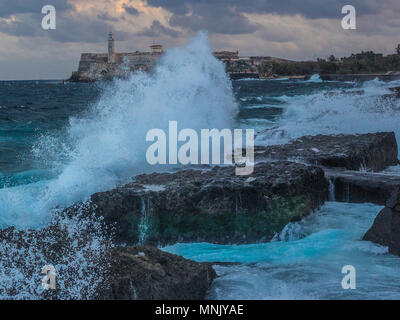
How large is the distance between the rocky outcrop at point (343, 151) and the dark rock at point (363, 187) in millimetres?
857

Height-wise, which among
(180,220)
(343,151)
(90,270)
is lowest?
(180,220)

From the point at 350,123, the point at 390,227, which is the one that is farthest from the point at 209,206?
the point at 350,123

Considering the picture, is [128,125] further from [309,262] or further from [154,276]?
[154,276]

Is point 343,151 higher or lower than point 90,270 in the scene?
higher

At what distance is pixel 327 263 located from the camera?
468 cm

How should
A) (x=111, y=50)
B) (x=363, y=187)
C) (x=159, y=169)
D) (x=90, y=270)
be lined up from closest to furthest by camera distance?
(x=90, y=270), (x=363, y=187), (x=159, y=169), (x=111, y=50)

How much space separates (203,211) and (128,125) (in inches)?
169

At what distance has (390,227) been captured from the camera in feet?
16.0

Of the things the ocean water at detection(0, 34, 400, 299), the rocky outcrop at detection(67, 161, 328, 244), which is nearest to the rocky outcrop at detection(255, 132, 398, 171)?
the ocean water at detection(0, 34, 400, 299)

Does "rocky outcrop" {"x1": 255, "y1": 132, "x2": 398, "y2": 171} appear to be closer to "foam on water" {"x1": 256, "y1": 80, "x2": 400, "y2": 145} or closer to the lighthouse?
"foam on water" {"x1": 256, "y1": 80, "x2": 400, "y2": 145}

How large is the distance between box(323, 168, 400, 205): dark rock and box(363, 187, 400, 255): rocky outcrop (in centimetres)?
143
